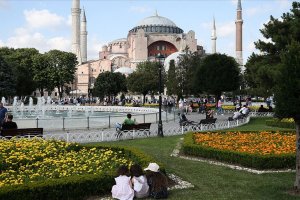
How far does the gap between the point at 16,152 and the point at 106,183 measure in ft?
10.9

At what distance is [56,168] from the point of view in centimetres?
811

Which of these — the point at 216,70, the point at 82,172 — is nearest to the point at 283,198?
the point at 82,172

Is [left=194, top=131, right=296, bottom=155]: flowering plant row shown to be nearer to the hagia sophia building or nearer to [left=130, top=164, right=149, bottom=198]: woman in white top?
[left=130, top=164, right=149, bottom=198]: woman in white top

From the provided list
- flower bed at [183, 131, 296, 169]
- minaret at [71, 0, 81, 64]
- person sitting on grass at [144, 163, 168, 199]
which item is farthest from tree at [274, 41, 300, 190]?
minaret at [71, 0, 81, 64]

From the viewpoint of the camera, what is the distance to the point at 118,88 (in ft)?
178

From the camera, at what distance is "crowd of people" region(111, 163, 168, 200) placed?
261 inches

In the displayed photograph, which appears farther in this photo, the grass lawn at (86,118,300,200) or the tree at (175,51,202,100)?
the tree at (175,51,202,100)

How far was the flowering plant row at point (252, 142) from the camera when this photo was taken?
10.2 meters

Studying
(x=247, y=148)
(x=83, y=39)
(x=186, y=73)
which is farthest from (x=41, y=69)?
(x=247, y=148)

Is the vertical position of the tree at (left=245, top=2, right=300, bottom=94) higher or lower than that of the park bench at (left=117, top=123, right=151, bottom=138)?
higher

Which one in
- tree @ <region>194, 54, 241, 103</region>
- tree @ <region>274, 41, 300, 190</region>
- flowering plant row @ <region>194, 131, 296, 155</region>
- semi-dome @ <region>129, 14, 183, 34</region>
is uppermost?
semi-dome @ <region>129, 14, 183, 34</region>

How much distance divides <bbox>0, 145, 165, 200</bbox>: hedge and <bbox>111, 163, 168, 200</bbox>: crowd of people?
359 mm

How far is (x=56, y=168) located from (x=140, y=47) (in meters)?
81.4

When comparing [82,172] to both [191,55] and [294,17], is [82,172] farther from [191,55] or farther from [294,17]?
[191,55]
